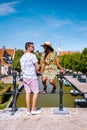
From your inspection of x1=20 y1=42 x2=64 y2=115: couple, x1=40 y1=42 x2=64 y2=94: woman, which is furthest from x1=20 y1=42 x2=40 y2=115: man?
x1=40 y1=42 x2=64 y2=94: woman

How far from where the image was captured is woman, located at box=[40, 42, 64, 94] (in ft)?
27.4

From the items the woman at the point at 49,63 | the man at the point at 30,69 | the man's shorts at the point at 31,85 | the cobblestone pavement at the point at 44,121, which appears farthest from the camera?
the woman at the point at 49,63

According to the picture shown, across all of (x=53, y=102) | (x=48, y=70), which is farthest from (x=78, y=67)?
(x=48, y=70)

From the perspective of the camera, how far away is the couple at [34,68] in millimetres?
8125

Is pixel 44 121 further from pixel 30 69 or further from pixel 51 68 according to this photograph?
pixel 51 68

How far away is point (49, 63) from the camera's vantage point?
844 centimetres

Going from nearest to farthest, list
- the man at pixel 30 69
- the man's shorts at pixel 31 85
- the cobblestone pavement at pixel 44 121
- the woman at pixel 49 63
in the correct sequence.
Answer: the cobblestone pavement at pixel 44 121 → the man at pixel 30 69 → the man's shorts at pixel 31 85 → the woman at pixel 49 63

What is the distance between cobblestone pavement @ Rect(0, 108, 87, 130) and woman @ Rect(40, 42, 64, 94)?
108 cm

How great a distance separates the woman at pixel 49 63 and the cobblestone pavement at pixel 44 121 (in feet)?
3.53

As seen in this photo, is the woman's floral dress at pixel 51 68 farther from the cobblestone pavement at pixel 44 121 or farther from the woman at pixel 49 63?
the cobblestone pavement at pixel 44 121

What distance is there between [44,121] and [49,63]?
68.9 inches

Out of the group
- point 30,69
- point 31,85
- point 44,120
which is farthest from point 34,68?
point 44,120

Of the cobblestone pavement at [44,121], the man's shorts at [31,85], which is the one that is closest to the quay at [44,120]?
the cobblestone pavement at [44,121]

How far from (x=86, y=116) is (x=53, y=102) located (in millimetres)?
22454
